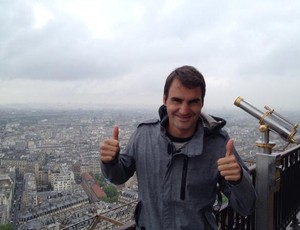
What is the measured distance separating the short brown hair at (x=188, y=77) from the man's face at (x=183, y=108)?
2 centimetres

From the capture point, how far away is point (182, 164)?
164 cm

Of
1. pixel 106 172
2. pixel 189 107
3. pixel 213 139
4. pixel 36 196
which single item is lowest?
pixel 36 196

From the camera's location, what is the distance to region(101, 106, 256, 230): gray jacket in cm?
159

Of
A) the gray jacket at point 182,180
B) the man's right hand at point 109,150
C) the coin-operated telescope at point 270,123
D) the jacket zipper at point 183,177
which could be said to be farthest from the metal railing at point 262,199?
the man's right hand at point 109,150

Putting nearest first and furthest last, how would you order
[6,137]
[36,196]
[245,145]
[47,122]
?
[245,145]
[36,196]
[6,137]
[47,122]

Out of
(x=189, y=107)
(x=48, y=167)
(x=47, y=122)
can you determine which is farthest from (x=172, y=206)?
(x=47, y=122)

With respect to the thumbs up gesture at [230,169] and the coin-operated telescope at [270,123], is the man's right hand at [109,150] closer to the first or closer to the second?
the thumbs up gesture at [230,169]

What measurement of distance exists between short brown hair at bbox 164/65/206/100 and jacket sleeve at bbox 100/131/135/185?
47cm

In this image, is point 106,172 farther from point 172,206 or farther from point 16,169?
point 16,169

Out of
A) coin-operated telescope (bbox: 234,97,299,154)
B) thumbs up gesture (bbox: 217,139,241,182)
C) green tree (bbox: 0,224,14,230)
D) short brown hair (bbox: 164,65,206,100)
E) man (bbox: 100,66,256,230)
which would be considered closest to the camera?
thumbs up gesture (bbox: 217,139,241,182)

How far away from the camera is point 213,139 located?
5.69ft

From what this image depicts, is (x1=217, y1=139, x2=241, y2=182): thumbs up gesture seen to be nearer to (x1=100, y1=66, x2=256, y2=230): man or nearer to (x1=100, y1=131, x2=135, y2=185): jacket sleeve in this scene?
(x1=100, y1=66, x2=256, y2=230): man

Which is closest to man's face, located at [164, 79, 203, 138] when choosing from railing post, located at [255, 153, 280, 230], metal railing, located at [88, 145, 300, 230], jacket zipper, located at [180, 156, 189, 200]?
jacket zipper, located at [180, 156, 189, 200]

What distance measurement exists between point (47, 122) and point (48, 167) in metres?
8.56
